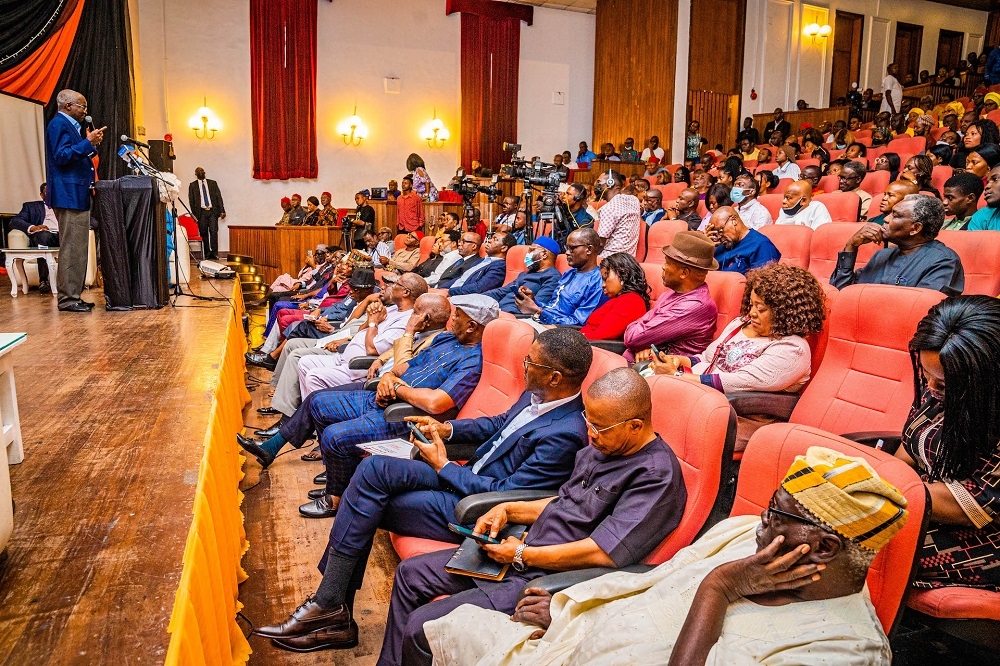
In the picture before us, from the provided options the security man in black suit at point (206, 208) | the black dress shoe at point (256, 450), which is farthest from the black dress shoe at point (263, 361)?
the security man in black suit at point (206, 208)

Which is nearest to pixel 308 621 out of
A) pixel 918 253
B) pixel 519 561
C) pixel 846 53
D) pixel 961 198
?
pixel 519 561

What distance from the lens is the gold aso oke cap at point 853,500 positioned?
1088 mm

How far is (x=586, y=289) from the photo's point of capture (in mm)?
3824

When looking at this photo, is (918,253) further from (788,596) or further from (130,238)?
(130,238)

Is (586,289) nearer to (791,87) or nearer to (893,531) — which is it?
(893,531)

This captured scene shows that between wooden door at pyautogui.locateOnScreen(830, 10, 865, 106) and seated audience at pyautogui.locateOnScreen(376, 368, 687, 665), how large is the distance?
13088mm

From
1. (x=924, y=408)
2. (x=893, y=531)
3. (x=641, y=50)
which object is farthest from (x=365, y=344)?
(x=641, y=50)

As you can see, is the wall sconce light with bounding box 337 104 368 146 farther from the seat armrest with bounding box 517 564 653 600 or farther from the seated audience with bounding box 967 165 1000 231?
the seat armrest with bounding box 517 564 653 600

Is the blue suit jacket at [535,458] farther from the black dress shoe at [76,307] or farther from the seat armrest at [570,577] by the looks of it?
the black dress shoe at [76,307]

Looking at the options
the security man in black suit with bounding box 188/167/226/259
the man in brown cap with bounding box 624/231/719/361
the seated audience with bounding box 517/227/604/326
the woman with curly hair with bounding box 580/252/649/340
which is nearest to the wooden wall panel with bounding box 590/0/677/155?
the security man in black suit with bounding box 188/167/226/259

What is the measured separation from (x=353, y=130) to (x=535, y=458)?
417 inches

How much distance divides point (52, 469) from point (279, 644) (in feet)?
2.71

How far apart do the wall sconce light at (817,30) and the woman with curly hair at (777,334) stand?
38.1ft

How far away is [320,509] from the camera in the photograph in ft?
9.59
